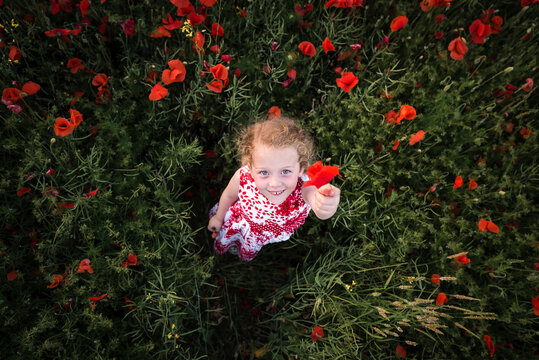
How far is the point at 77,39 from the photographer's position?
83.4 inches

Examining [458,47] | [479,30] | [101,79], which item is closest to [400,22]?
[458,47]

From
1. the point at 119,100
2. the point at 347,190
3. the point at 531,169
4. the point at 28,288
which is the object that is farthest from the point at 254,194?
the point at 531,169

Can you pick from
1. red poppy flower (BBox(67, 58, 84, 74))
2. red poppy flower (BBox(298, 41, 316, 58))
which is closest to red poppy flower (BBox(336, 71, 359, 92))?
red poppy flower (BBox(298, 41, 316, 58))

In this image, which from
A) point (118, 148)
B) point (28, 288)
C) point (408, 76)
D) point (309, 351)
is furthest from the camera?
point (408, 76)

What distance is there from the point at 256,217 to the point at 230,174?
23.6 inches

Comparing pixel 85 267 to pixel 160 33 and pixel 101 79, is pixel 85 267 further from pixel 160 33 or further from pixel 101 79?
pixel 160 33

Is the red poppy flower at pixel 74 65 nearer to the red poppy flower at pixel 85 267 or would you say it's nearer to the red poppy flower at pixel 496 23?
the red poppy flower at pixel 85 267

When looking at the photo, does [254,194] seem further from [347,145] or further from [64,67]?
[64,67]

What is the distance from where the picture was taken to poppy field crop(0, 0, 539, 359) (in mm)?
1728

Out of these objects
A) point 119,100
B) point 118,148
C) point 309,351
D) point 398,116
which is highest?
point 398,116

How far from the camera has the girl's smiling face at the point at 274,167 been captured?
149 centimetres

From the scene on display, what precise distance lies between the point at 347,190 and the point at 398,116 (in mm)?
590

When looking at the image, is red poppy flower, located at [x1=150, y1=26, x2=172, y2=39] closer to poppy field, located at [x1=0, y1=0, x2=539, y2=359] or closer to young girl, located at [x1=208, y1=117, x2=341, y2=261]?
poppy field, located at [x1=0, y1=0, x2=539, y2=359]

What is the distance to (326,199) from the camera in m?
1.42
